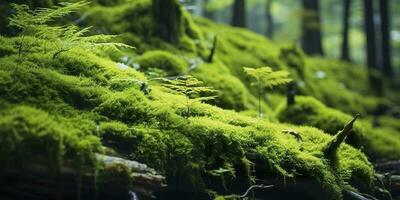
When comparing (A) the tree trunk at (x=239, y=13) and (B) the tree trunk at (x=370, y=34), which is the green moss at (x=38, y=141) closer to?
(A) the tree trunk at (x=239, y=13)

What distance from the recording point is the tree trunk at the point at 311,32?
16.3 m

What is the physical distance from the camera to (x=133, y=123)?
4137mm

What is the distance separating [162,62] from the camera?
22.9ft

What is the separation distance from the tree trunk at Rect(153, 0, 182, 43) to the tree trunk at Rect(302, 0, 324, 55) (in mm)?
9422

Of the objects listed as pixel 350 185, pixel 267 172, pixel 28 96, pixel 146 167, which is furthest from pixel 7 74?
pixel 350 185

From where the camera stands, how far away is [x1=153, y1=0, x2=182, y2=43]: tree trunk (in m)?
7.68

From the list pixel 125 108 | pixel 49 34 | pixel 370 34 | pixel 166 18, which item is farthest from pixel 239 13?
pixel 125 108

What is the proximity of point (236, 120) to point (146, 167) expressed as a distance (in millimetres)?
1502

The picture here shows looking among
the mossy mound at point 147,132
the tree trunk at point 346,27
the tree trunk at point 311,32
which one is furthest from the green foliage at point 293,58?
the tree trunk at point 346,27

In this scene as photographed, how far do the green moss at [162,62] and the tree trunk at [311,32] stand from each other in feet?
33.6

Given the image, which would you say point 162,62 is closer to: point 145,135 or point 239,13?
point 145,135

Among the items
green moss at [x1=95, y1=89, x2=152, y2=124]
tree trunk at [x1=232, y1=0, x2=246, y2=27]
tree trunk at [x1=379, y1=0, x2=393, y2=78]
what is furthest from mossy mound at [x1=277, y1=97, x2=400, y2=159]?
tree trunk at [x1=379, y1=0, x2=393, y2=78]

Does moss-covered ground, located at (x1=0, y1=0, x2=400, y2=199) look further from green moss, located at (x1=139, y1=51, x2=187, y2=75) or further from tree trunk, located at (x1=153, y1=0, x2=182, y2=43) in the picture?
tree trunk, located at (x1=153, y1=0, x2=182, y2=43)

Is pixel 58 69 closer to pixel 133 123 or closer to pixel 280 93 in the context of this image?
pixel 133 123
